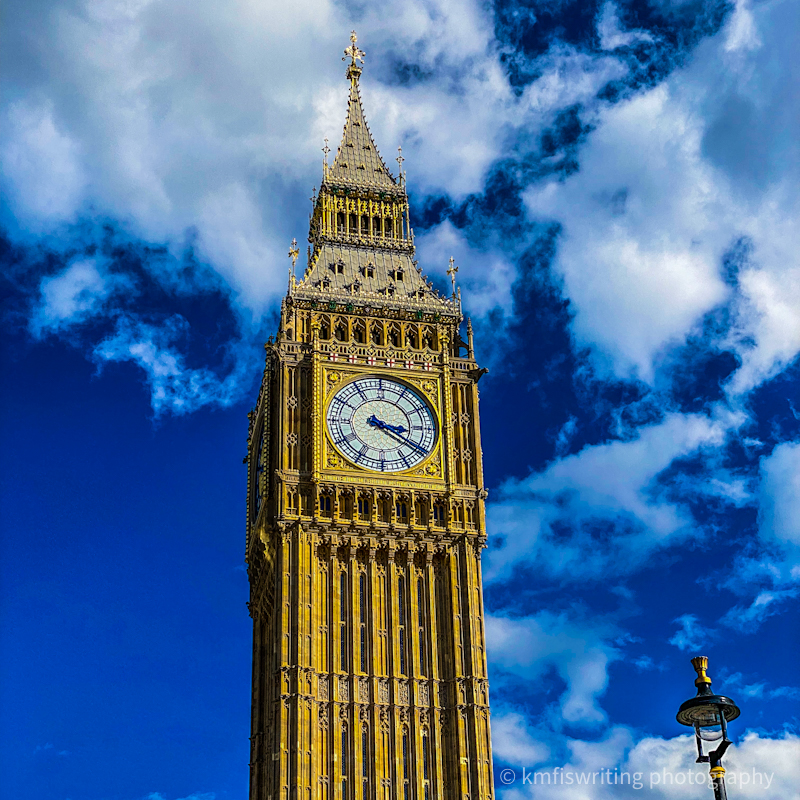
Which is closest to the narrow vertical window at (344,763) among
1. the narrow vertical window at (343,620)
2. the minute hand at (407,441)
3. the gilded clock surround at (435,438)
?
the narrow vertical window at (343,620)

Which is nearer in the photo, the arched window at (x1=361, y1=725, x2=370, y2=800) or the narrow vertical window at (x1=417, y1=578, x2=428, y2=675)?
the arched window at (x1=361, y1=725, x2=370, y2=800)

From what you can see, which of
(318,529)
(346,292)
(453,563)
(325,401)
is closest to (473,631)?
(453,563)

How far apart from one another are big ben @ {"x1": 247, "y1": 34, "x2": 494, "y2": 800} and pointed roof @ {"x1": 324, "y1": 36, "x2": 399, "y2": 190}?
8.34m

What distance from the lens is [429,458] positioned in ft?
260

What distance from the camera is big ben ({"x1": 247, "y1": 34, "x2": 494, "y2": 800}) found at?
70312 mm

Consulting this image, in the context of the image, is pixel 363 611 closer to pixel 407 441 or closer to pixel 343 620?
pixel 343 620

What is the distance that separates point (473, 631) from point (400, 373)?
1591 centimetres

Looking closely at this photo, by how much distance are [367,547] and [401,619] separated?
4.25 m

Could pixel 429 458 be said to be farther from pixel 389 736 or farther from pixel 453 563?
pixel 389 736

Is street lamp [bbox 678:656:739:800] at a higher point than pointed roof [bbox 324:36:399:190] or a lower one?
lower

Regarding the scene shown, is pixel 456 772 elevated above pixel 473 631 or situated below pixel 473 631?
below

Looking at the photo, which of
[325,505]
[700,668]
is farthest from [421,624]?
[700,668]

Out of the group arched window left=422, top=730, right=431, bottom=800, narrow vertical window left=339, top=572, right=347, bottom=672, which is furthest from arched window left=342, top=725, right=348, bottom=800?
arched window left=422, top=730, right=431, bottom=800

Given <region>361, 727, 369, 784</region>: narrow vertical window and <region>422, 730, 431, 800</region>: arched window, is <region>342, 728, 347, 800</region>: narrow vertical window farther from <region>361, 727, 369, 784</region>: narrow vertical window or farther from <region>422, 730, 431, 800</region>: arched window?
<region>422, 730, 431, 800</region>: arched window
